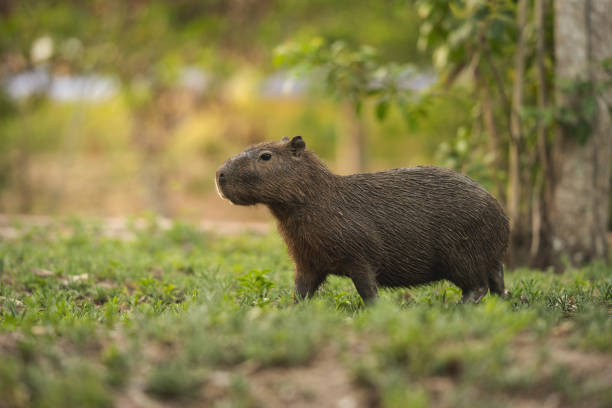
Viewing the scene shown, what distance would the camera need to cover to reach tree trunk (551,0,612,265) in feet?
20.7

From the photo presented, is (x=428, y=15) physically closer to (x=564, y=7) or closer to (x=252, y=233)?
(x=564, y=7)

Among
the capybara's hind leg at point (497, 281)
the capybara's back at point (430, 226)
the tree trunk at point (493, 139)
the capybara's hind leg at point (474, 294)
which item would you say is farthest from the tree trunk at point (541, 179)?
the capybara's hind leg at point (474, 294)

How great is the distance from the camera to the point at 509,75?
7.64m

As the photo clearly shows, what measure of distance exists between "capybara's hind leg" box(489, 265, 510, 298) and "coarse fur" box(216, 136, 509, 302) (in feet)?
0.13

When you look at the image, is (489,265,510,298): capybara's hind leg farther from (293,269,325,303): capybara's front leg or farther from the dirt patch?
the dirt patch

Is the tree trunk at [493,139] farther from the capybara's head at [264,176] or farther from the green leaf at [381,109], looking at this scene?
the capybara's head at [264,176]

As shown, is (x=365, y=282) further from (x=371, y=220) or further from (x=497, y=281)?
(x=497, y=281)

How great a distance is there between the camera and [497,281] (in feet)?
14.1

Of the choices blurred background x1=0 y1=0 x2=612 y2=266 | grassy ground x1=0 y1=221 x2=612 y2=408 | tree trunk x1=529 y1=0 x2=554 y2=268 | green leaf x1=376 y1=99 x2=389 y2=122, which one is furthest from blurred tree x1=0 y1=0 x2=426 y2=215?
grassy ground x1=0 y1=221 x2=612 y2=408

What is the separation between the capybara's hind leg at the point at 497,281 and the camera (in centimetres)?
428

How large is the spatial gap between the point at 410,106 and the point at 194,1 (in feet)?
33.4

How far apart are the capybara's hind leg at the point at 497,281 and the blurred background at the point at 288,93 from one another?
74.0 inches

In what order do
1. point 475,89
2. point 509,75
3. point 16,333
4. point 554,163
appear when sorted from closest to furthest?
point 16,333
point 554,163
point 475,89
point 509,75

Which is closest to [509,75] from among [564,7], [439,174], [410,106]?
[564,7]
